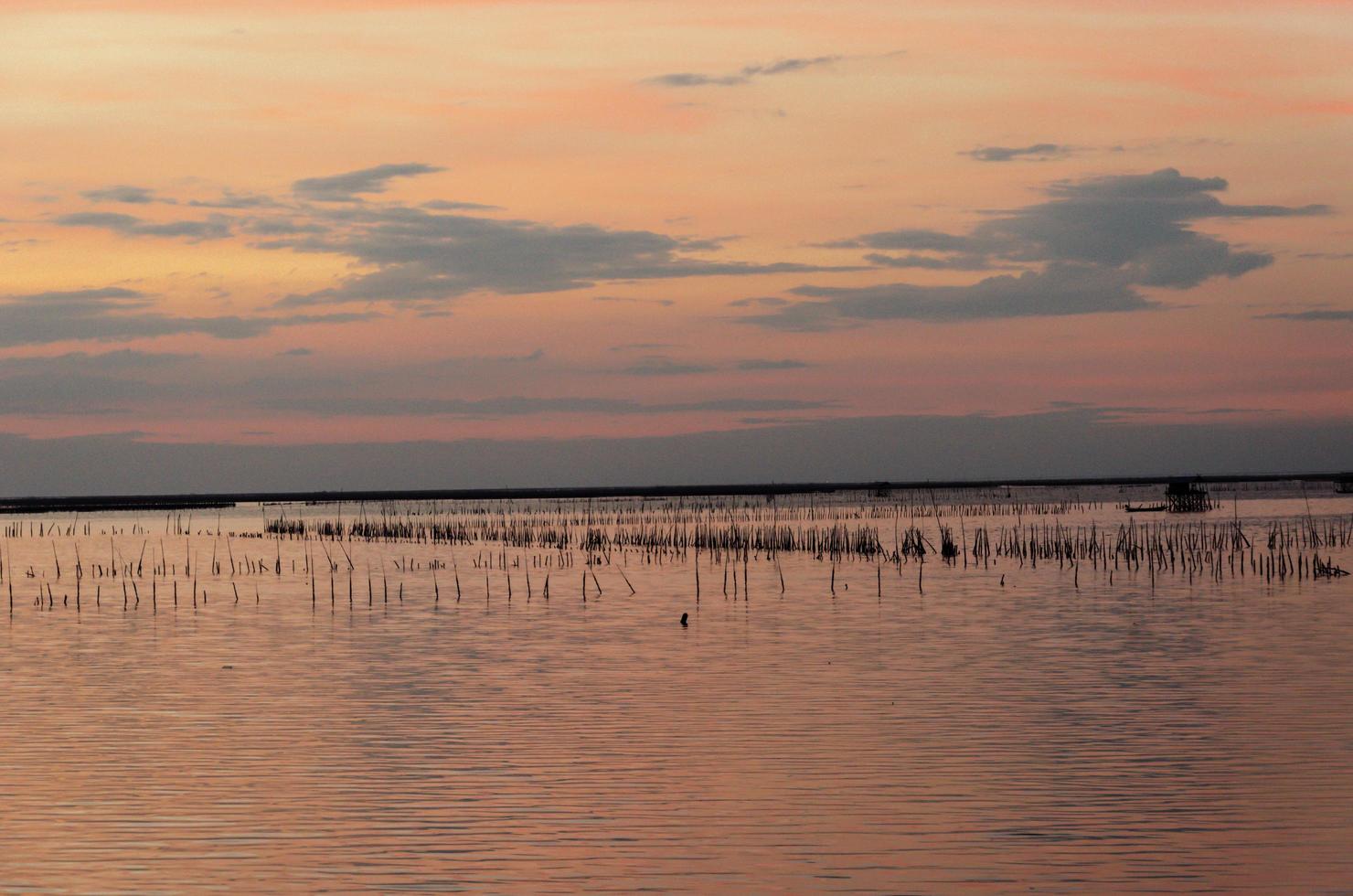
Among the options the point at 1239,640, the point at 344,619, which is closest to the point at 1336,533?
the point at 1239,640

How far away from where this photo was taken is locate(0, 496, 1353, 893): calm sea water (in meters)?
9.60

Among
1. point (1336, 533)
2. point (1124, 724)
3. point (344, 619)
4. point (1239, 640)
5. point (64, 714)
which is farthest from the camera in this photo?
point (1336, 533)

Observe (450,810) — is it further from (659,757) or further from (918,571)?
(918,571)

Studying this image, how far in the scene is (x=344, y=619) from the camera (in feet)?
86.3

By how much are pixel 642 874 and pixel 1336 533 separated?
43103 mm

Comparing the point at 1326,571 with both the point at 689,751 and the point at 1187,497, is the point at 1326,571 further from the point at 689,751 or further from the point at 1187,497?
the point at 1187,497

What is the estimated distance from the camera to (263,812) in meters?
11.1

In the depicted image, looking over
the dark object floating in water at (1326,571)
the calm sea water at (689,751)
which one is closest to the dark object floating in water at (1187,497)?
the dark object floating in water at (1326,571)

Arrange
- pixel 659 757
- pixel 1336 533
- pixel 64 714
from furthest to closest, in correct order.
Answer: pixel 1336 533 < pixel 64 714 < pixel 659 757

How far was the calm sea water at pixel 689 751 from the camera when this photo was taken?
9602 mm

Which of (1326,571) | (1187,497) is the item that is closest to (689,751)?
(1326,571)

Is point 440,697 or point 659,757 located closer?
point 659,757

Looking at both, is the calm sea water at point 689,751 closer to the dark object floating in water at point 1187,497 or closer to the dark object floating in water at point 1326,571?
the dark object floating in water at point 1326,571

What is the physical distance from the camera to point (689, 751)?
13.3 m
